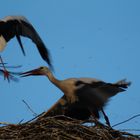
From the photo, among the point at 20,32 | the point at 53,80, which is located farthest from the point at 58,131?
the point at 20,32

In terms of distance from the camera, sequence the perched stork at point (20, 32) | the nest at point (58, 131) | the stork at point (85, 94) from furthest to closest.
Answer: the perched stork at point (20, 32)
the stork at point (85, 94)
the nest at point (58, 131)

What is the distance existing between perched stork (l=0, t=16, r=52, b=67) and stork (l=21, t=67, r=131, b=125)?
742 mm

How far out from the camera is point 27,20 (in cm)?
885

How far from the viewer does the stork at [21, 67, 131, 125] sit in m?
7.73

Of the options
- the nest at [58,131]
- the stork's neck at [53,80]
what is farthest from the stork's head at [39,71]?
the nest at [58,131]

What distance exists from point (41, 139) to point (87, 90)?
4.31ft

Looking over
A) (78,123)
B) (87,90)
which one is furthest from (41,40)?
(78,123)

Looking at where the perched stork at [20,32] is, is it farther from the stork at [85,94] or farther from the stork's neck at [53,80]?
the stork at [85,94]

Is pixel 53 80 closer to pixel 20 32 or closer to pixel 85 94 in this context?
pixel 85 94

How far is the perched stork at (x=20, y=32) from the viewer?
345 inches

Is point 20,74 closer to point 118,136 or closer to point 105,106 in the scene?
point 105,106

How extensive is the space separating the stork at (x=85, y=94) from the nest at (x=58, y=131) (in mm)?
821

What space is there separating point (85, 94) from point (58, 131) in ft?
3.82

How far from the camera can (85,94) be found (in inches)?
309
